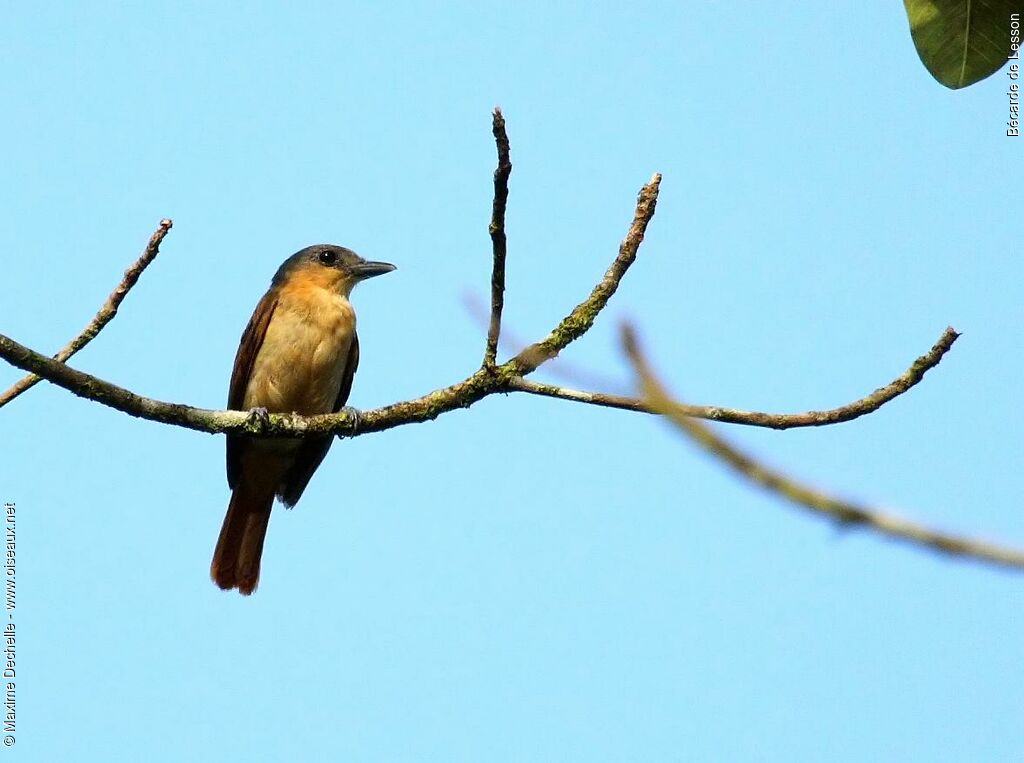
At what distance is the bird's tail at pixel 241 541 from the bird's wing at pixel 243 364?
5.3 inches

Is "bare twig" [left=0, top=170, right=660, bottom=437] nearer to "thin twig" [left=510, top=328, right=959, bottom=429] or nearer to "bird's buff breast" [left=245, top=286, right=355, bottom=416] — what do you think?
"thin twig" [left=510, top=328, right=959, bottom=429]

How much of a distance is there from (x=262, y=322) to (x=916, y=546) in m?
6.66

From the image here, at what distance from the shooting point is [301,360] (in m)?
6.96

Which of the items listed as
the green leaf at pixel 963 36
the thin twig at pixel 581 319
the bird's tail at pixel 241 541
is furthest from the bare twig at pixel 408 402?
the bird's tail at pixel 241 541

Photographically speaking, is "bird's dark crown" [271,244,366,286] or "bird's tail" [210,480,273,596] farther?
"bird's dark crown" [271,244,366,286]

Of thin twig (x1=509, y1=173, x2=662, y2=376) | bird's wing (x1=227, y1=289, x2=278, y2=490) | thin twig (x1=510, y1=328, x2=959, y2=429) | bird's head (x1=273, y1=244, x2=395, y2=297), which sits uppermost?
bird's head (x1=273, y1=244, x2=395, y2=297)

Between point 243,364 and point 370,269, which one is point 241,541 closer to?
point 243,364

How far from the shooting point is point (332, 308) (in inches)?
288

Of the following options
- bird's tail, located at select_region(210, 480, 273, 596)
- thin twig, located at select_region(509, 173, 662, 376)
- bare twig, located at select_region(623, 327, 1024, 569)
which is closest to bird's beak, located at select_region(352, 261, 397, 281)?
bird's tail, located at select_region(210, 480, 273, 596)

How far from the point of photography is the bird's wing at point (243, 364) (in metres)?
7.09

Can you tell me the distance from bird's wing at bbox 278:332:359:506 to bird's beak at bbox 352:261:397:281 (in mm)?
543

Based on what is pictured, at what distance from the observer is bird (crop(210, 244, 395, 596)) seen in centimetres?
699

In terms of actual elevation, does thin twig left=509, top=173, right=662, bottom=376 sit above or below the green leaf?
below

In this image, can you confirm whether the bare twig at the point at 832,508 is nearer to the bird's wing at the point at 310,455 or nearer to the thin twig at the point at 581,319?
the thin twig at the point at 581,319
